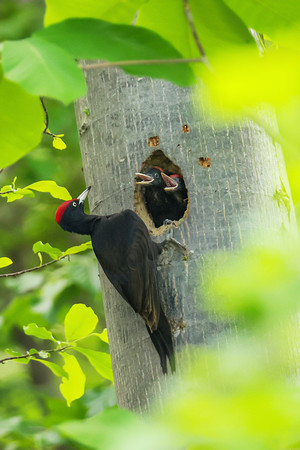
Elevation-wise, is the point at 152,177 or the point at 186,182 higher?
the point at 152,177

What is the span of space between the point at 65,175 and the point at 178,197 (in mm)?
3465

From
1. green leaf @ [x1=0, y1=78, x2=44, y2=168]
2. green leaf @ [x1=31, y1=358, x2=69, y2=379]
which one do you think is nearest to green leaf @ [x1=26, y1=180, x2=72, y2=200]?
green leaf @ [x1=31, y1=358, x2=69, y2=379]

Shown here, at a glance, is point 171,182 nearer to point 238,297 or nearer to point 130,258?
point 130,258

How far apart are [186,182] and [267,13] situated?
1.45 metres

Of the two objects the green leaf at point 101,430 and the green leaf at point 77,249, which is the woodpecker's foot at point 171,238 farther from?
the green leaf at point 101,430

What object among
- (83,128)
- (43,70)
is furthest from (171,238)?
(43,70)

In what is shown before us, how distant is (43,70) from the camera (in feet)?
2.75

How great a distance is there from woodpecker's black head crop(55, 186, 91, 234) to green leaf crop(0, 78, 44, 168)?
1.90 metres

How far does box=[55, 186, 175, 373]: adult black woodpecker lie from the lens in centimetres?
216

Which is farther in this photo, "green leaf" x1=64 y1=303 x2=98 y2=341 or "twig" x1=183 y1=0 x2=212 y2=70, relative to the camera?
"green leaf" x1=64 y1=303 x2=98 y2=341

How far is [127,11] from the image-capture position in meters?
1.03

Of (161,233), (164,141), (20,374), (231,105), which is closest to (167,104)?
(164,141)

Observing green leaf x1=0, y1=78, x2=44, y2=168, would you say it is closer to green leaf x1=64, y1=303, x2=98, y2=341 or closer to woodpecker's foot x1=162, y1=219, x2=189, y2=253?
green leaf x1=64, y1=303, x2=98, y2=341

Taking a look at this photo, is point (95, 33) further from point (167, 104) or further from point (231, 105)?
point (167, 104)
